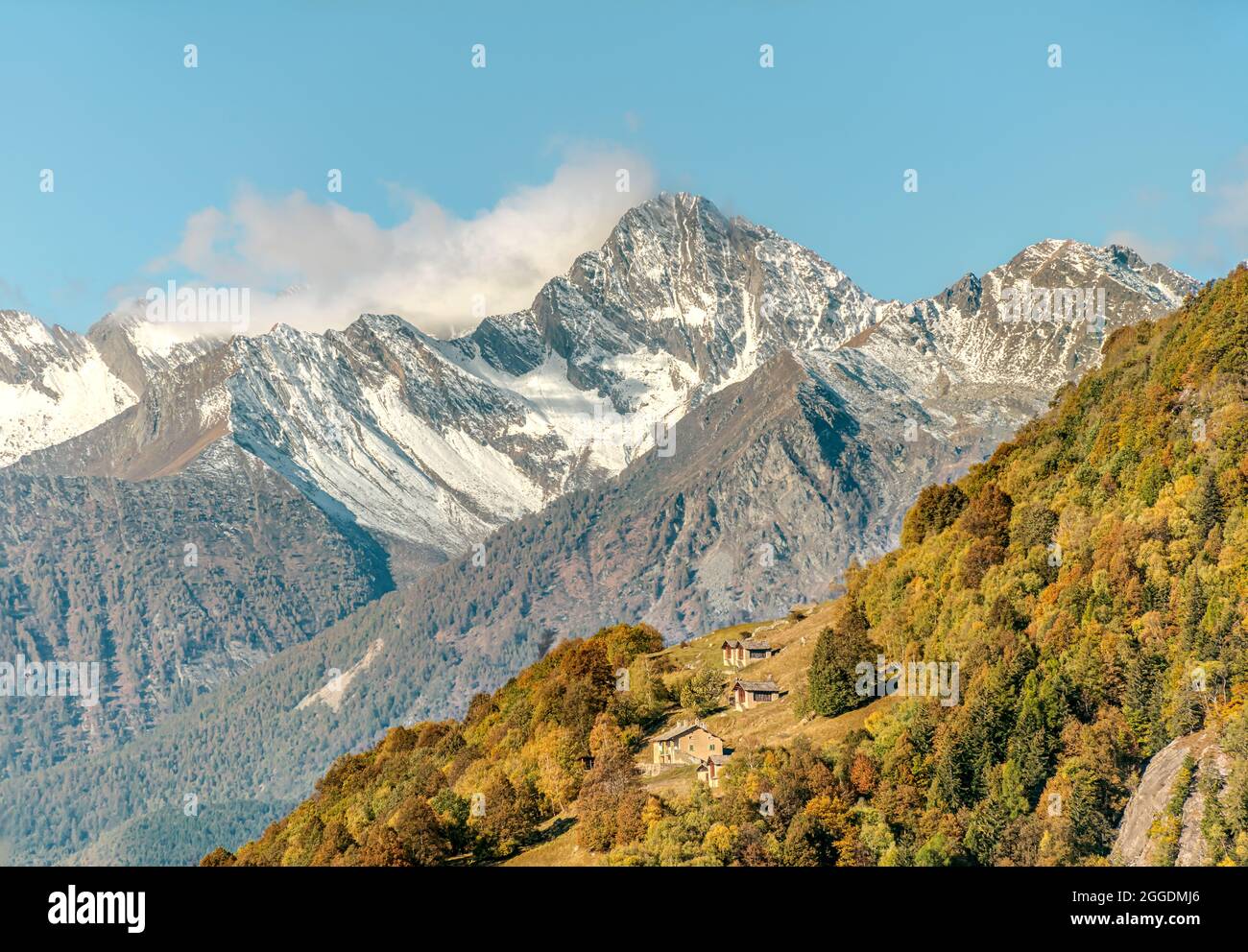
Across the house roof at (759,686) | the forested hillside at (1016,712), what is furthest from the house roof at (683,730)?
the house roof at (759,686)

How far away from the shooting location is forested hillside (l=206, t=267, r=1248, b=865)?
151375 millimetres

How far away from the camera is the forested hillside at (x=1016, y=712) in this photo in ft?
497

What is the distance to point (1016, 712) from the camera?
165250 mm

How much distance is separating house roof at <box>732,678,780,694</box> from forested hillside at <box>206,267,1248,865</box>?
5340mm

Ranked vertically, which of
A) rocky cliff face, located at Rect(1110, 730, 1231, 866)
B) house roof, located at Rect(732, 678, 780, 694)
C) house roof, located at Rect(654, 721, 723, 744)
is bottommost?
rocky cliff face, located at Rect(1110, 730, 1231, 866)

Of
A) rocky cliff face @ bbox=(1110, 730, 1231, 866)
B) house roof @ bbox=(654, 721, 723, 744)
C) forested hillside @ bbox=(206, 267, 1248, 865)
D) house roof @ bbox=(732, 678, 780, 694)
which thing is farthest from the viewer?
house roof @ bbox=(732, 678, 780, 694)

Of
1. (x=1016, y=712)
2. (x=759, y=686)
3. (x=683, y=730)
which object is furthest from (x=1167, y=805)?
(x=759, y=686)

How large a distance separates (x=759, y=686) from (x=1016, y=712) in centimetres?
3655

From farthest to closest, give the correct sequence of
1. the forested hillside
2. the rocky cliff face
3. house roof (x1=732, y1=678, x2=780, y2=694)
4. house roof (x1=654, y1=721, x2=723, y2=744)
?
house roof (x1=732, y1=678, x2=780, y2=694)
house roof (x1=654, y1=721, x2=723, y2=744)
the forested hillside
the rocky cliff face

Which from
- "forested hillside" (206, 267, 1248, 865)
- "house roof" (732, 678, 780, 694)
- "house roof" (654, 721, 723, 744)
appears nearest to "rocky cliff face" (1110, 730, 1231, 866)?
"forested hillside" (206, 267, 1248, 865)

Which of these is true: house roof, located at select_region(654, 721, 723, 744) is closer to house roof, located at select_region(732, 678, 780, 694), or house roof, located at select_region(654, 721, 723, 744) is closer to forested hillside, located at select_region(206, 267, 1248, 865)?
forested hillside, located at select_region(206, 267, 1248, 865)

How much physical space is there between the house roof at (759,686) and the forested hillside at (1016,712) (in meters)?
5.34
